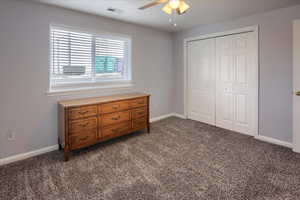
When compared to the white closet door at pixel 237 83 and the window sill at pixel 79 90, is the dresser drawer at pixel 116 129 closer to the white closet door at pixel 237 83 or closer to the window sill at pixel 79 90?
the window sill at pixel 79 90

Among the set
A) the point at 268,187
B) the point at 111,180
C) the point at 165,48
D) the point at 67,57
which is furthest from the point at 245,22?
the point at 111,180

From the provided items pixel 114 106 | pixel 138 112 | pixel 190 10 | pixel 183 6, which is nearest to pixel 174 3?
pixel 183 6

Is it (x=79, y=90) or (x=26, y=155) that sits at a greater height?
(x=79, y=90)

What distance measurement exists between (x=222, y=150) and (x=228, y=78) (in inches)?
66.5

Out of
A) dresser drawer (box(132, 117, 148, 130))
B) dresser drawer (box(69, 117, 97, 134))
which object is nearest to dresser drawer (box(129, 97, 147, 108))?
dresser drawer (box(132, 117, 148, 130))

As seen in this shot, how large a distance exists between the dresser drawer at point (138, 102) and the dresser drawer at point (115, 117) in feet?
0.60

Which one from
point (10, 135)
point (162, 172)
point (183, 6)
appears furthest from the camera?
point (10, 135)

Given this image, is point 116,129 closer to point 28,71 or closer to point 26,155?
point 26,155

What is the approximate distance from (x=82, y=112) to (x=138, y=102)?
3.77ft

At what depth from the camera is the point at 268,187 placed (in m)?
2.01

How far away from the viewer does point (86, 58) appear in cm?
339

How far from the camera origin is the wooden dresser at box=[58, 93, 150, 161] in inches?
104

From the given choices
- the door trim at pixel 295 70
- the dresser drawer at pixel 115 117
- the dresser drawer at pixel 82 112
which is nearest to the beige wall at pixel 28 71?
the dresser drawer at pixel 82 112

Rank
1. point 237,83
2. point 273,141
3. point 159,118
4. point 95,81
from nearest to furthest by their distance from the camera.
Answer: point 273,141
point 95,81
point 237,83
point 159,118
